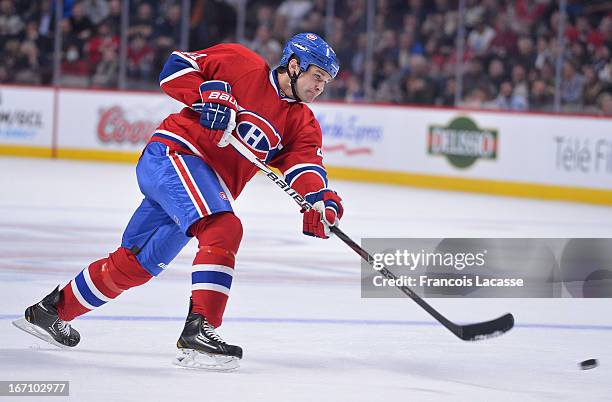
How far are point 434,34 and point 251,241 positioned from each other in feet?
17.9

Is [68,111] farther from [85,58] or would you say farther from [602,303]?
[602,303]

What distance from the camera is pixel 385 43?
12.4 meters

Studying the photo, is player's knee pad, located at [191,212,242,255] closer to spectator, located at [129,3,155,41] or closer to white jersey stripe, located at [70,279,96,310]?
white jersey stripe, located at [70,279,96,310]

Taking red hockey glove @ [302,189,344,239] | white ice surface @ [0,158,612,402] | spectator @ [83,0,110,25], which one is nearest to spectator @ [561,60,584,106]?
white ice surface @ [0,158,612,402]

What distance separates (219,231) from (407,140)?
8.22 meters

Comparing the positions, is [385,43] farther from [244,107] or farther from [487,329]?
[487,329]

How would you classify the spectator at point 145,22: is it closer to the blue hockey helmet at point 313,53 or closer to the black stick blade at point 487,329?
the blue hockey helmet at point 313,53

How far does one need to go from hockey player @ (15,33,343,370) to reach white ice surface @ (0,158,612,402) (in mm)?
176

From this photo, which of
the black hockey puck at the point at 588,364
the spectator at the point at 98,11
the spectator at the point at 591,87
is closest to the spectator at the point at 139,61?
the spectator at the point at 98,11

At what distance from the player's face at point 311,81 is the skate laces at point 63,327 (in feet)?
3.56

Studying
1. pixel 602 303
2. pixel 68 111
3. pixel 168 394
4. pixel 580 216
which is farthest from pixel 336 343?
pixel 68 111

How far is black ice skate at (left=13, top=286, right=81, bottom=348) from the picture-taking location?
3984 millimetres

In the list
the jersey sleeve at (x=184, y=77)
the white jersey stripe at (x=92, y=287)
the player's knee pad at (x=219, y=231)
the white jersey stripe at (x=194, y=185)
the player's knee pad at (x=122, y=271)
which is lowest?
the white jersey stripe at (x=92, y=287)

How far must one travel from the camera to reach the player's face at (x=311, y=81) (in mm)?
3934
